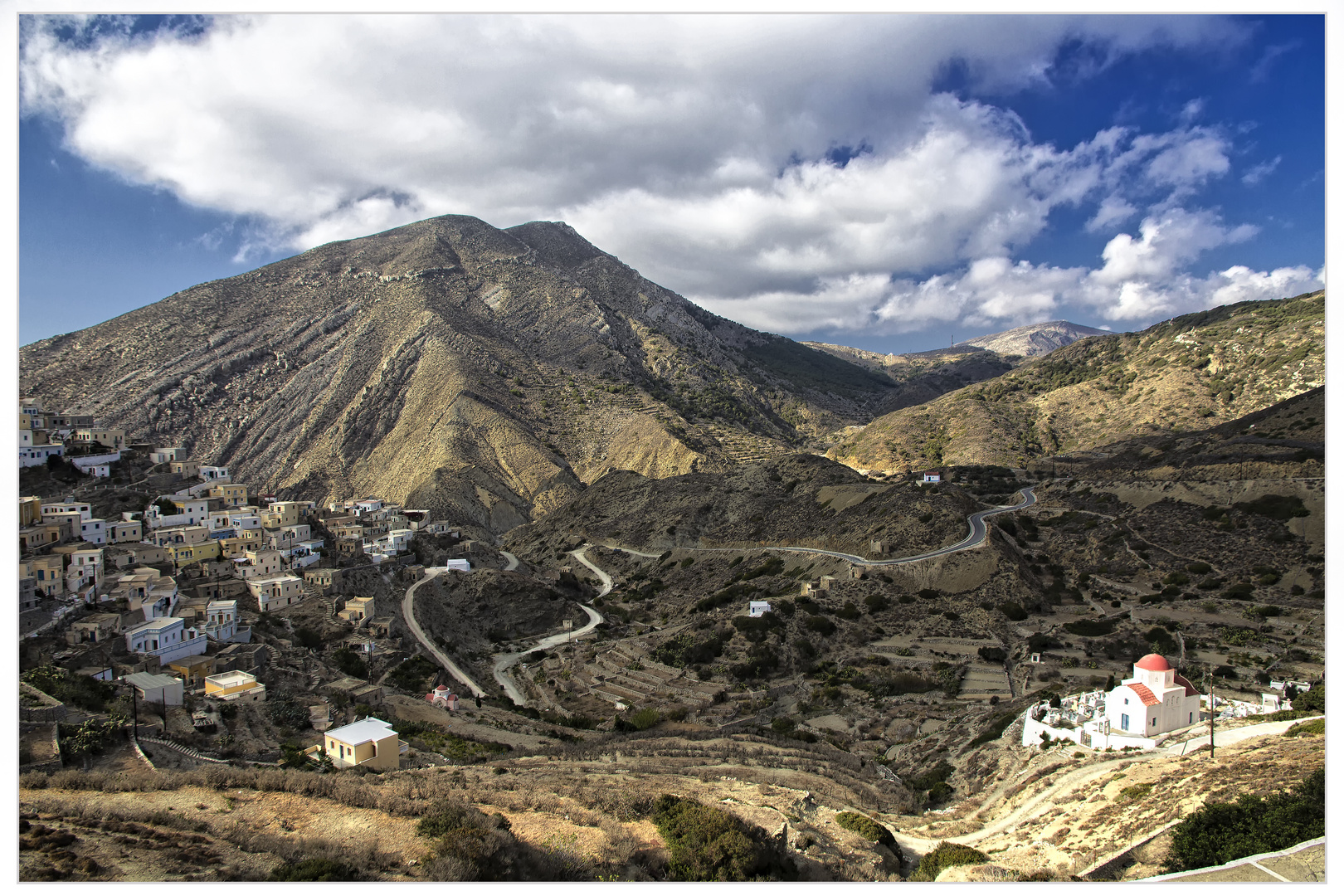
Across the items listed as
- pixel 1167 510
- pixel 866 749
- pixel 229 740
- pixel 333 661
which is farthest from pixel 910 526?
pixel 229 740

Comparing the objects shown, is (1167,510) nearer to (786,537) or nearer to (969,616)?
(969,616)

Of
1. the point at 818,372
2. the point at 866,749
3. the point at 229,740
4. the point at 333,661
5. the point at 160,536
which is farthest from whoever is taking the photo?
the point at 818,372

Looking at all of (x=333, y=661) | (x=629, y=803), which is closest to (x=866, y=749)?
(x=629, y=803)

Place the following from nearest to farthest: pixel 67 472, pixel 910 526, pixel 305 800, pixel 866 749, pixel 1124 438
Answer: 1. pixel 305 800
2. pixel 866 749
3. pixel 67 472
4. pixel 910 526
5. pixel 1124 438

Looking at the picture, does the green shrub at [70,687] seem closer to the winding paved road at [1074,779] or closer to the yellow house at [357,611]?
the yellow house at [357,611]

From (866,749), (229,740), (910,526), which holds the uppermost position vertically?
(910,526)

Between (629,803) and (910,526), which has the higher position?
(910,526)

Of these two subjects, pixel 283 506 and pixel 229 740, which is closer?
pixel 229 740

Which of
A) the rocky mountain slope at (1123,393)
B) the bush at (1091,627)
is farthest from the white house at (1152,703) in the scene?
the rocky mountain slope at (1123,393)
